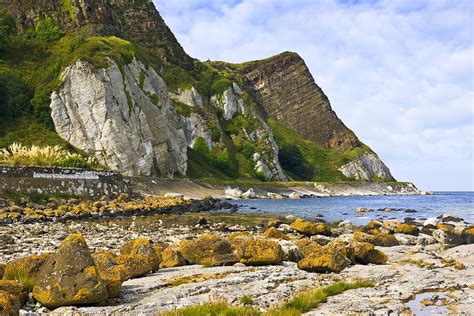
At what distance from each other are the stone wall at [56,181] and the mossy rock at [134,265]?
2577 cm

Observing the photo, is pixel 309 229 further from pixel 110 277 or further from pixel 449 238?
pixel 110 277

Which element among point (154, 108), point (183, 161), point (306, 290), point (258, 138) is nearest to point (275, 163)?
point (258, 138)

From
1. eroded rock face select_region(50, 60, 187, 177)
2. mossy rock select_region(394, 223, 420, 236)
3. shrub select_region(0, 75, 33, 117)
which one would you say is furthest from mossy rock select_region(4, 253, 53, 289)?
shrub select_region(0, 75, 33, 117)

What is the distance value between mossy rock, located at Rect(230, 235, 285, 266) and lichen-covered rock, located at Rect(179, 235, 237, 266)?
39cm

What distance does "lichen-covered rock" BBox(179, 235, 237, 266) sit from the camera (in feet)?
42.3

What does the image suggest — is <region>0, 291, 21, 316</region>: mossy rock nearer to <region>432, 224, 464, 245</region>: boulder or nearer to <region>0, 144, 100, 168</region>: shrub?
<region>432, 224, 464, 245</region>: boulder

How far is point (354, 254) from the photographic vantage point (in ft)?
46.8

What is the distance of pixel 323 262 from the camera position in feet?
39.4

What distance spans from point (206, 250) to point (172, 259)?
1.13 m

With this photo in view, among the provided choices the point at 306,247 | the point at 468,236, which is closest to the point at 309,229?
the point at 468,236

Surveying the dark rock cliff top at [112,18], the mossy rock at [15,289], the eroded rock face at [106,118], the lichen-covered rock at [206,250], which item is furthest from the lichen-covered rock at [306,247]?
the dark rock cliff top at [112,18]

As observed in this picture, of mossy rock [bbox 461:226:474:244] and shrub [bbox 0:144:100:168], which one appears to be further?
shrub [bbox 0:144:100:168]

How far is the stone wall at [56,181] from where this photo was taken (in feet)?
109

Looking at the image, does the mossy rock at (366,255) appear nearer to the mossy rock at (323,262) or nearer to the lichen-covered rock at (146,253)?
the mossy rock at (323,262)
